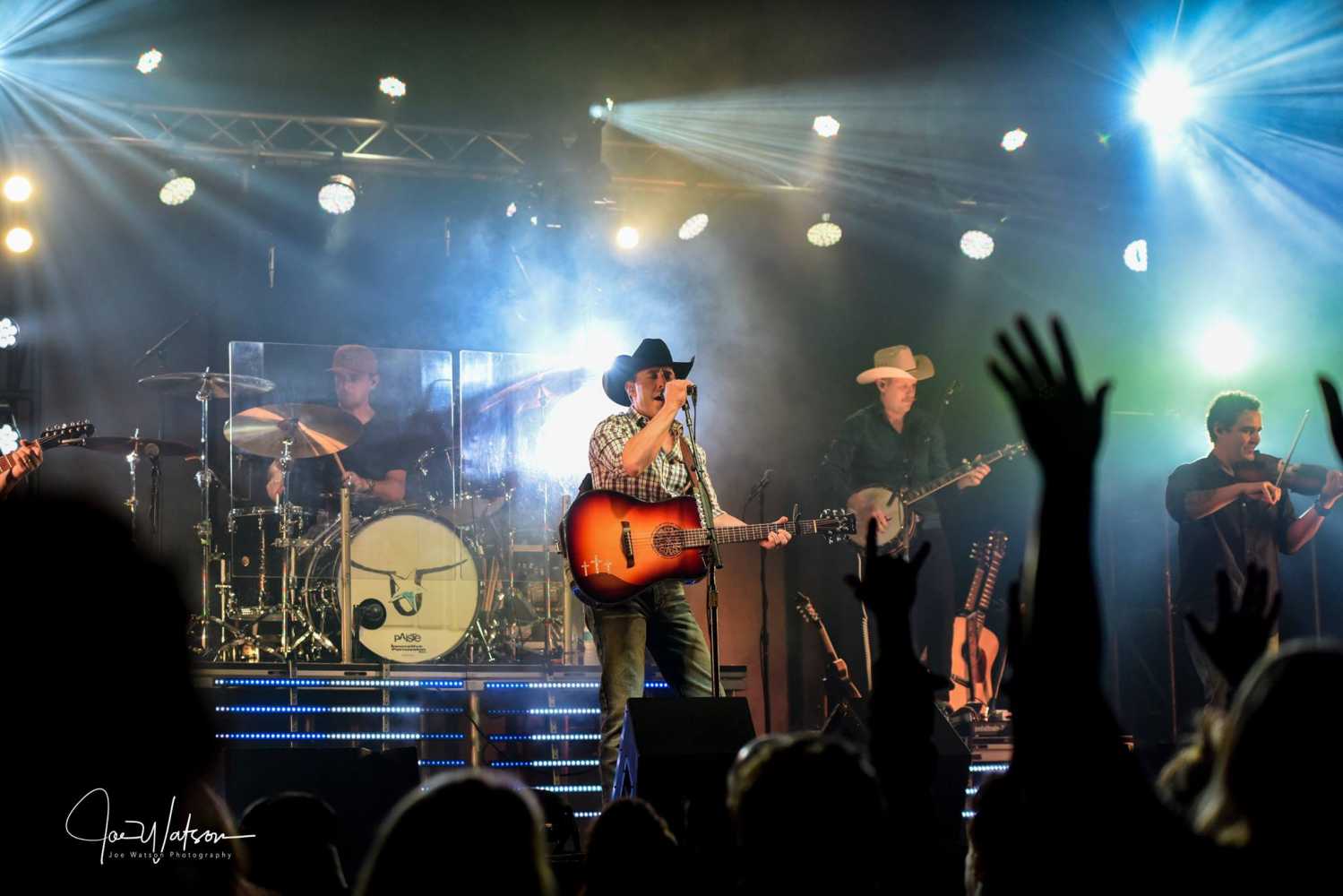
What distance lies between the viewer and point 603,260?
10602 millimetres

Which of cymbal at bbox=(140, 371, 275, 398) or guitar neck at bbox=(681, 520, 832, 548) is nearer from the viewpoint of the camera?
guitar neck at bbox=(681, 520, 832, 548)

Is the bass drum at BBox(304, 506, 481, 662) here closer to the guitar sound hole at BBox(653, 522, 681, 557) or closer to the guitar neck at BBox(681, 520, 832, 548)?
the guitar sound hole at BBox(653, 522, 681, 557)

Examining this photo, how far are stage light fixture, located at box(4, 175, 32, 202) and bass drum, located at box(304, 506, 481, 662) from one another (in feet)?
10.5

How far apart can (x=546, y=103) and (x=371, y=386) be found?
2445mm

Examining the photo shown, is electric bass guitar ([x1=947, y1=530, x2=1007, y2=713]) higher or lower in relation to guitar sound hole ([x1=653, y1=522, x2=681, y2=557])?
lower

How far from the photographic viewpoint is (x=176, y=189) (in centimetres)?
925

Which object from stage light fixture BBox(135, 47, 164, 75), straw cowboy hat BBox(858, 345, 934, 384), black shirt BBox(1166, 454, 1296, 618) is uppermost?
stage light fixture BBox(135, 47, 164, 75)

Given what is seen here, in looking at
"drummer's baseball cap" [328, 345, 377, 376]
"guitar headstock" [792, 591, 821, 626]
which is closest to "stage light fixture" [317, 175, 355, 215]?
"drummer's baseball cap" [328, 345, 377, 376]

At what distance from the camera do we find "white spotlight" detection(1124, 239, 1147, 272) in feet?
34.5

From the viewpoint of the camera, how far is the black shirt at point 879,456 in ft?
31.6

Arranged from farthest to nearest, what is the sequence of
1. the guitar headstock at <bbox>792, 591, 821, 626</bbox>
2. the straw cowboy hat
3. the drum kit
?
the straw cowboy hat
the guitar headstock at <bbox>792, 591, 821, 626</bbox>
the drum kit

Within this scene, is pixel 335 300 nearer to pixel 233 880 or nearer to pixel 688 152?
pixel 688 152

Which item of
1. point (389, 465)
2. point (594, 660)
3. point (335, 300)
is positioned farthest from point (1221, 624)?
point (335, 300)

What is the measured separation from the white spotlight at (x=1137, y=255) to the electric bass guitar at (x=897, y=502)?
2130mm
